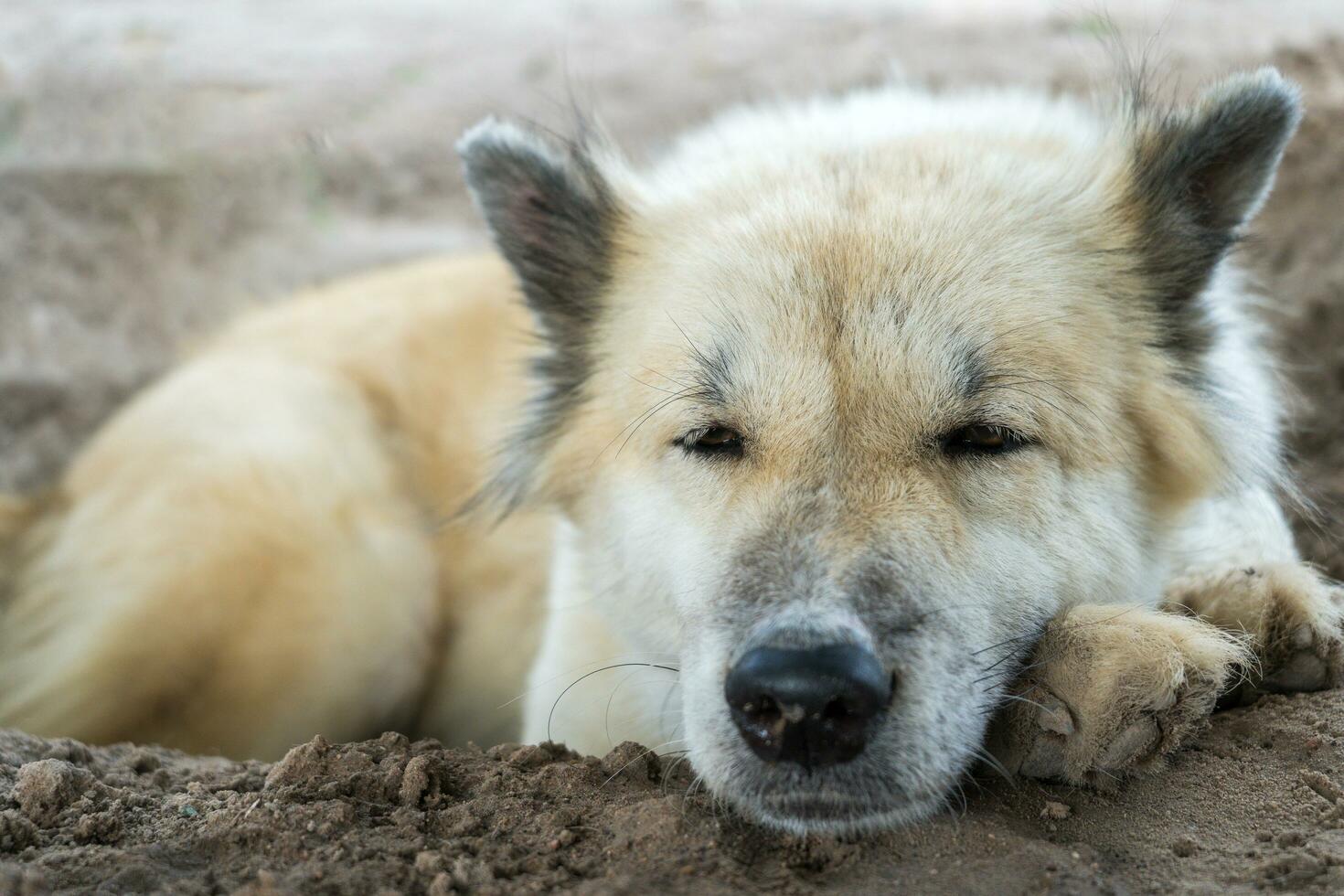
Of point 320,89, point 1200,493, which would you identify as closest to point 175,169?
point 320,89

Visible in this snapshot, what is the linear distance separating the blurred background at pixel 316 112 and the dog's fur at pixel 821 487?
2002mm

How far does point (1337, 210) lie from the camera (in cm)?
519

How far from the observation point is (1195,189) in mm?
3025

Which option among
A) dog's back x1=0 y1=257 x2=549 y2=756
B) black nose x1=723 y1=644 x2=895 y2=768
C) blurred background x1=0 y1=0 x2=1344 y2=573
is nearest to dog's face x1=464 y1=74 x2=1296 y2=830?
black nose x1=723 y1=644 x2=895 y2=768

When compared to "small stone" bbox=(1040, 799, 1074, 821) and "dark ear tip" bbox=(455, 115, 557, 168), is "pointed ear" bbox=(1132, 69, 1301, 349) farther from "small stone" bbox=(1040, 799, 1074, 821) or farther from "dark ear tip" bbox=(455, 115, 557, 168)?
"dark ear tip" bbox=(455, 115, 557, 168)

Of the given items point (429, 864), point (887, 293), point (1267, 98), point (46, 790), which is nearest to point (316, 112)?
point (887, 293)

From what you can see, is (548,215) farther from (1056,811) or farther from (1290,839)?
(1290,839)

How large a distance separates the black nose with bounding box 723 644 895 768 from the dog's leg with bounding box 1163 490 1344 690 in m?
1.11

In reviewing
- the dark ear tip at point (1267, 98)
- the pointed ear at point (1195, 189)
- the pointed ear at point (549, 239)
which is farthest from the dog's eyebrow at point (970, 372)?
the pointed ear at point (549, 239)

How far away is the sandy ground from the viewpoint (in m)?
2.18

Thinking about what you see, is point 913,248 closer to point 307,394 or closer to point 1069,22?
point 307,394

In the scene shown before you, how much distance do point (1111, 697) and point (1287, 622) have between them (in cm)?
76

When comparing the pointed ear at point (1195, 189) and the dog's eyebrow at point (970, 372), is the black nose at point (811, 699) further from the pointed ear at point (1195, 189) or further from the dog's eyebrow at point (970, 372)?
the pointed ear at point (1195, 189)

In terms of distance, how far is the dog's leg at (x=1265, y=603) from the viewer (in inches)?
109
